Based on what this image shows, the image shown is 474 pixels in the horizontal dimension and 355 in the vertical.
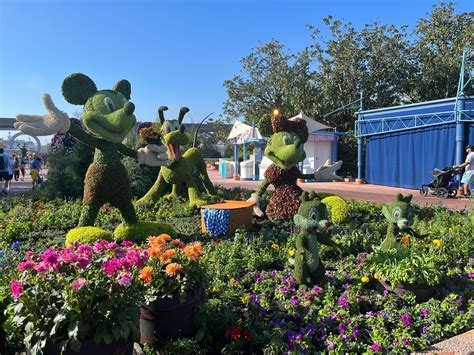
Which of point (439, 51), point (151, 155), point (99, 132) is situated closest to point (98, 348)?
point (99, 132)

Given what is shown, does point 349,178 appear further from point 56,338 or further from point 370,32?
point 56,338

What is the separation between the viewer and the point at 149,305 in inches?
110

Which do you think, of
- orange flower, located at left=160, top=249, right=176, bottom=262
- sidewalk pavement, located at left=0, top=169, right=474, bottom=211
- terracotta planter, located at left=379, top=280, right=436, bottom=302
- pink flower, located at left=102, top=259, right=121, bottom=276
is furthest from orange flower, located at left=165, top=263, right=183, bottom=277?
sidewalk pavement, located at left=0, top=169, right=474, bottom=211

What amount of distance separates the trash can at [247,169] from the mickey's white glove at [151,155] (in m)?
13.2

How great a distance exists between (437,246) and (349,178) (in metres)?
14.3

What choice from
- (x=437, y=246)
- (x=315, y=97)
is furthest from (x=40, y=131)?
(x=315, y=97)

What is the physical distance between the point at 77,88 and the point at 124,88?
2.82 ft

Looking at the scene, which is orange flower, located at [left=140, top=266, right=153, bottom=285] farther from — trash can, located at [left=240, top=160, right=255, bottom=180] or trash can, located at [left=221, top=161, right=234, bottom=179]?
trash can, located at [left=221, top=161, right=234, bottom=179]

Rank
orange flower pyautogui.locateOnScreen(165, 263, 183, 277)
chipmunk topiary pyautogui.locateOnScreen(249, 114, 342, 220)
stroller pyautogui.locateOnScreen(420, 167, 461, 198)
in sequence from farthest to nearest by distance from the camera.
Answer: stroller pyautogui.locateOnScreen(420, 167, 461, 198) → chipmunk topiary pyautogui.locateOnScreen(249, 114, 342, 220) → orange flower pyautogui.locateOnScreen(165, 263, 183, 277)

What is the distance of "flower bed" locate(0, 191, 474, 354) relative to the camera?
9.41 ft

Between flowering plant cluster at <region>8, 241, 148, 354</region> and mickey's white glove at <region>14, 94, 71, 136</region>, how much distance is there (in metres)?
3.00

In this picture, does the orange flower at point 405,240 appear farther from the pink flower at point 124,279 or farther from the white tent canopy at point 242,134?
the white tent canopy at point 242,134

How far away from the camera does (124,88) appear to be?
6.18 meters

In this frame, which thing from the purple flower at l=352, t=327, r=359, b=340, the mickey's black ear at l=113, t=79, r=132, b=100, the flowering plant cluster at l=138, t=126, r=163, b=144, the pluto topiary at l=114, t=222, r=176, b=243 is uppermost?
the mickey's black ear at l=113, t=79, r=132, b=100
